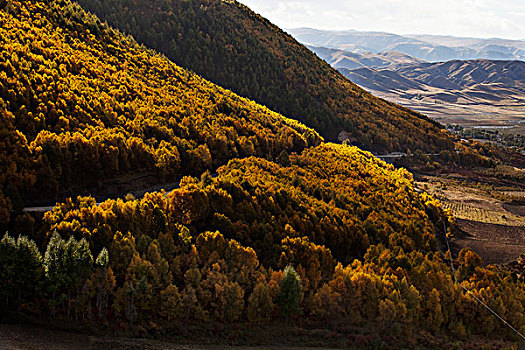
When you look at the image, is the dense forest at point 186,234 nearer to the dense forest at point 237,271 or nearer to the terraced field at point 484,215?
the dense forest at point 237,271

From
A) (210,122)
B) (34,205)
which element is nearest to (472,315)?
(34,205)

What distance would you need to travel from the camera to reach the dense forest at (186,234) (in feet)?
108

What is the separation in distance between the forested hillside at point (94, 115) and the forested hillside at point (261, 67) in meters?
38.3

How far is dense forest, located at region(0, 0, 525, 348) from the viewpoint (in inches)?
1293

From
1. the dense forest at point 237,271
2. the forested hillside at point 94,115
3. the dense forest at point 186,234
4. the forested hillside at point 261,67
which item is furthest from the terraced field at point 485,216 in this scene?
the forested hillside at point 94,115

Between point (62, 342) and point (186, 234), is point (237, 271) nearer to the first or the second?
point (186, 234)

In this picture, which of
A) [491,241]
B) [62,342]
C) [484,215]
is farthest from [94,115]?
[484,215]

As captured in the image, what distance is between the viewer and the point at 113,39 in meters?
87.7

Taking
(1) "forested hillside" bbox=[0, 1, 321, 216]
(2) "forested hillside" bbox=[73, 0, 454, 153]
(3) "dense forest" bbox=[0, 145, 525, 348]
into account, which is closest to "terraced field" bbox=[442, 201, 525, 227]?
(3) "dense forest" bbox=[0, 145, 525, 348]

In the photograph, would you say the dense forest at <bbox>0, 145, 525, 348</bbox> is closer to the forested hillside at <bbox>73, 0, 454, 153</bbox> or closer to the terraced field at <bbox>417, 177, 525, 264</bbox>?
the terraced field at <bbox>417, 177, 525, 264</bbox>

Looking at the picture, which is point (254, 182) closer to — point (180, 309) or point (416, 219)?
point (180, 309)

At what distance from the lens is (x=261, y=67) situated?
451 feet

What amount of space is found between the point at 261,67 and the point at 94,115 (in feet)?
299

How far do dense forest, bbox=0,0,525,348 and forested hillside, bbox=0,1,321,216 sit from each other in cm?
23
